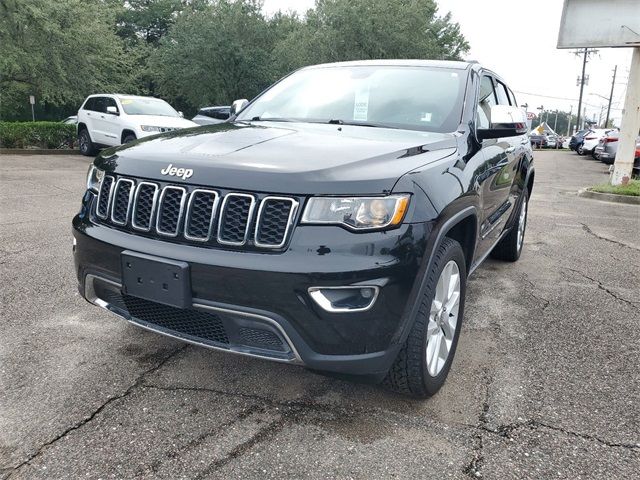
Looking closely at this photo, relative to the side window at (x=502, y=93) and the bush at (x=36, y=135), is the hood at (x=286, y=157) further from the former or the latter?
the bush at (x=36, y=135)

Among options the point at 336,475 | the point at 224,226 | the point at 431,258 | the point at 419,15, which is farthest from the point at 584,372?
the point at 419,15

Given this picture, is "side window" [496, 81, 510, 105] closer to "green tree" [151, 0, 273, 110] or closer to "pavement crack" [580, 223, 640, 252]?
"pavement crack" [580, 223, 640, 252]

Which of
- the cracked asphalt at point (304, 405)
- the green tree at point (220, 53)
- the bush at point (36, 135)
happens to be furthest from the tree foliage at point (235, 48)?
the cracked asphalt at point (304, 405)

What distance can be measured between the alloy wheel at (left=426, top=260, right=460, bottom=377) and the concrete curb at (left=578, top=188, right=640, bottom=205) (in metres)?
9.57

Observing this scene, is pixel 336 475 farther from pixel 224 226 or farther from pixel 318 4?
pixel 318 4

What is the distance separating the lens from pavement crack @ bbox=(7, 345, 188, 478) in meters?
2.17

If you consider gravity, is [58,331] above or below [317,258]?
below

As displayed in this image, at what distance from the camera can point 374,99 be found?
11.5ft

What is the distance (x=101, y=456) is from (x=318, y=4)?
36.0 meters

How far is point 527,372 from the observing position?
305 centimetres

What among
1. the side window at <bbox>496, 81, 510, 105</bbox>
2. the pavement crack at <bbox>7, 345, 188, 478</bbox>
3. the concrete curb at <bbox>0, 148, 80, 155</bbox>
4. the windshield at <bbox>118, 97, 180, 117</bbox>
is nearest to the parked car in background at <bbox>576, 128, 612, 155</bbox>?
the windshield at <bbox>118, 97, 180, 117</bbox>

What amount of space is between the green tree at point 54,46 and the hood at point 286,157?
17.7m

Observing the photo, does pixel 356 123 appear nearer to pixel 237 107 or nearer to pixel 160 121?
pixel 237 107

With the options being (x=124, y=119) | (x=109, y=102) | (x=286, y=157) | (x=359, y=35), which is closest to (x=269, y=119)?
(x=286, y=157)
